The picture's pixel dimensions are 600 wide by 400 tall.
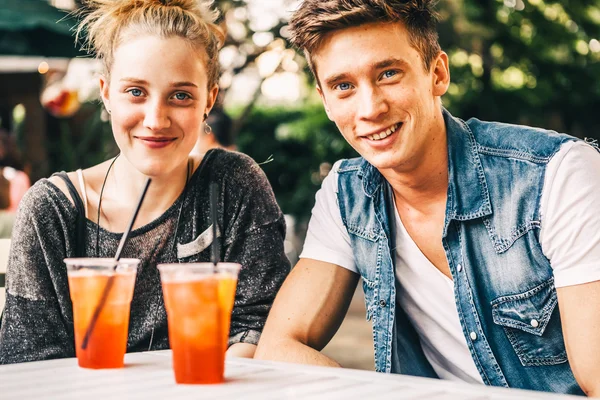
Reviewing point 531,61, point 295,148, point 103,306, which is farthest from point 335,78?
point 295,148

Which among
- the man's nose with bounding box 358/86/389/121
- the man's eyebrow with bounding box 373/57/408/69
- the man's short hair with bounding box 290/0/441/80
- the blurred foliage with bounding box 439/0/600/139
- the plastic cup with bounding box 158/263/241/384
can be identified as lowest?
the plastic cup with bounding box 158/263/241/384

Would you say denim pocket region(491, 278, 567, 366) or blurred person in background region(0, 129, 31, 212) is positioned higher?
blurred person in background region(0, 129, 31, 212)

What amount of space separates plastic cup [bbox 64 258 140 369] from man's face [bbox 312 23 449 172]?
0.84 meters

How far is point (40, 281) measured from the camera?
223 centimetres

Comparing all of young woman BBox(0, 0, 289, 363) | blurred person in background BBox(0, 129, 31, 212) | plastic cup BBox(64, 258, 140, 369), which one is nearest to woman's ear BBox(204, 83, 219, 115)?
young woman BBox(0, 0, 289, 363)

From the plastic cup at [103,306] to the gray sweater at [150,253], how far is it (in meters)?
0.69

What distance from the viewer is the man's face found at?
6.95ft

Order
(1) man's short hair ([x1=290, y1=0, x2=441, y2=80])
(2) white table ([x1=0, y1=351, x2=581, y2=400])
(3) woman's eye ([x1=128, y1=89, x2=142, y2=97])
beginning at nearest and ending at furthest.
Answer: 1. (2) white table ([x1=0, y1=351, x2=581, y2=400])
2. (1) man's short hair ([x1=290, y1=0, x2=441, y2=80])
3. (3) woman's eye ([x1=128, y1=89, x2=142, y2=97])

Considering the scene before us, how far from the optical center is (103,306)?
1.53 metres

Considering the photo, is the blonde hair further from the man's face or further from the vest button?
the vest button

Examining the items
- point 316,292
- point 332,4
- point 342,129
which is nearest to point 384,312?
point 316,292

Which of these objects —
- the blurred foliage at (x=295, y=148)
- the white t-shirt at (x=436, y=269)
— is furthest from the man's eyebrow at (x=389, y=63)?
the blurred foliage at (x=295, y=148)

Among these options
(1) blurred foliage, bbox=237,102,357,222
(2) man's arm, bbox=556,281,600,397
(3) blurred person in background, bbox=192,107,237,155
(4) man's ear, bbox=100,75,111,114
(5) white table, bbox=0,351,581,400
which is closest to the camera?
(5) white table, bbox=0,351,581,400

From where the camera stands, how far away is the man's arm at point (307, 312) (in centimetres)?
208
